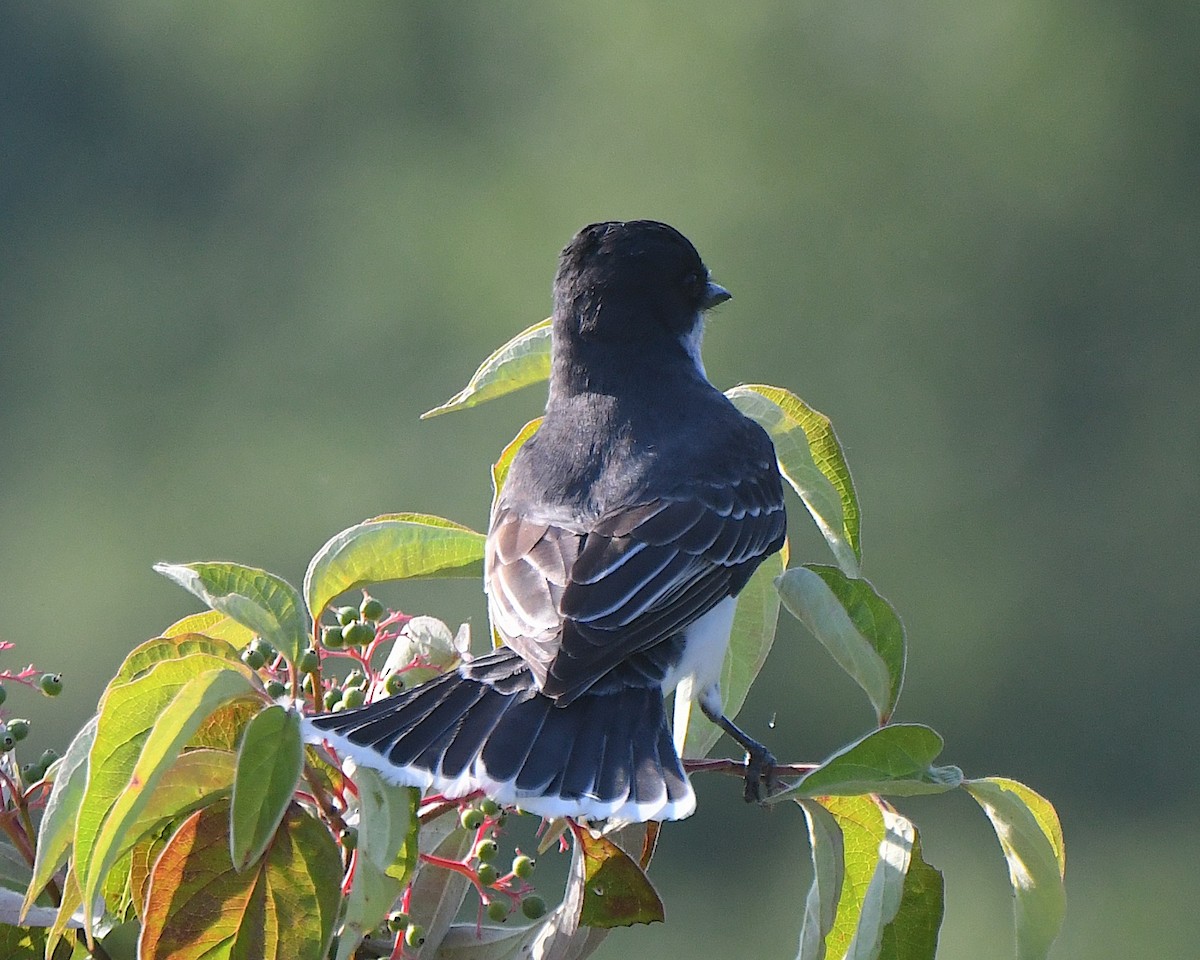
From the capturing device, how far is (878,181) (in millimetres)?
17703

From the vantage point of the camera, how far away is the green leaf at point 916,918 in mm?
1872

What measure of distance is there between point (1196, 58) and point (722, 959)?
41.8ft

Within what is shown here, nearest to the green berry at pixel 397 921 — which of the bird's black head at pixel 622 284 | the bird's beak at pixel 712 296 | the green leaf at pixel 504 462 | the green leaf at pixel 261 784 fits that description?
the green leaf at pixel 261 784

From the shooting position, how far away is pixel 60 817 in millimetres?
1631

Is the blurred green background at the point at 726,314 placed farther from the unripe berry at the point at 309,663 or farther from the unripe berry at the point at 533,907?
the unripe berry at the point at 309,663

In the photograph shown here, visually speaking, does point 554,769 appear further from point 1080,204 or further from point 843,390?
point 1080,204

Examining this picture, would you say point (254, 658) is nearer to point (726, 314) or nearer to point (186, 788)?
point (186, 788)

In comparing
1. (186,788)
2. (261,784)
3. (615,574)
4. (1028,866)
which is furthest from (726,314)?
(261,784)

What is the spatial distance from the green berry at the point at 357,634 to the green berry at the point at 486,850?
1.02 feet

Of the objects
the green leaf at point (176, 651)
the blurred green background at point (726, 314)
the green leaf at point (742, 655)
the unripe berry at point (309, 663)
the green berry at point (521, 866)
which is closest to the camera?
the green leaf at point (176, 651)

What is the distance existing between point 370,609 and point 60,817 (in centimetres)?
62

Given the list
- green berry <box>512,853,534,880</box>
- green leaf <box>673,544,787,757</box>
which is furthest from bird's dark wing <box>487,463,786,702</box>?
green berry <box>512,853,534,880</box>

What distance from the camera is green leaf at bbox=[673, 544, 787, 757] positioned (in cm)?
232

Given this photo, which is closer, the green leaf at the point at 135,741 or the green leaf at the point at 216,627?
the green leaf at the point at 135,741
